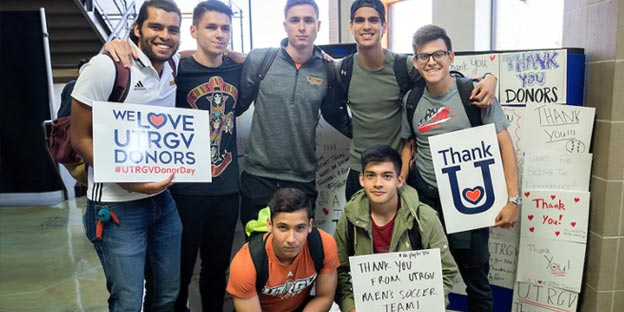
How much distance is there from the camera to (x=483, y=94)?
2.05 meters

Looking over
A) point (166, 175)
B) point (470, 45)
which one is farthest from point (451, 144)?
point (470, 45)

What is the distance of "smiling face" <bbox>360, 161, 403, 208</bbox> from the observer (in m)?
2.02

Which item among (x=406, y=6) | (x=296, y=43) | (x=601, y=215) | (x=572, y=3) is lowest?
(x=601, y=215)

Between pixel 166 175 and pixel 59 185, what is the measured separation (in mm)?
6117

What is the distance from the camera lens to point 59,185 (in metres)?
7.14

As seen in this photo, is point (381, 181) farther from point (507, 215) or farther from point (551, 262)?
point (551, 262)

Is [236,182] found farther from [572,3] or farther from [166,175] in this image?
[572,3]

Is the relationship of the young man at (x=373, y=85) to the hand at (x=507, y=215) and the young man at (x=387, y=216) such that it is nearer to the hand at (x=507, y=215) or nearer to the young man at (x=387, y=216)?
the young man at (x=387, y=216)

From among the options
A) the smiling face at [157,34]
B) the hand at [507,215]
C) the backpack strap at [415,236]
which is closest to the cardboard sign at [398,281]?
the backpack strap at [415,236]

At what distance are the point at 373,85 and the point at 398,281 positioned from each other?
35.9 inches

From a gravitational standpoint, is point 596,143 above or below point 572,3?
below

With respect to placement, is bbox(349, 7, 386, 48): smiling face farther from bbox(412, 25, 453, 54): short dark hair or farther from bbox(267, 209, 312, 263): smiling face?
bbox(267, 209, 312, 263): smiling face

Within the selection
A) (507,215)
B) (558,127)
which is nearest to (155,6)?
(507,215)

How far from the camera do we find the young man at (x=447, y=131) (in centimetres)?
207
